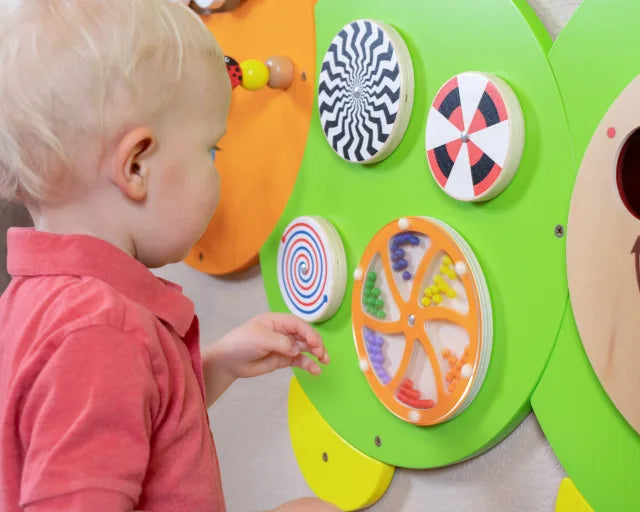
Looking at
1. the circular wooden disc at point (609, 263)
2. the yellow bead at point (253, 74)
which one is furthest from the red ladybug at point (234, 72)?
the circular wooden disc at point (609, 263)

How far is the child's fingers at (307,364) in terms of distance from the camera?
663 mm

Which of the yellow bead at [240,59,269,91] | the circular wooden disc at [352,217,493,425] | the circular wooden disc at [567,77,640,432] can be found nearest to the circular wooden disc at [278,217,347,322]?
the circular wooden disc at [352,217,493,425]

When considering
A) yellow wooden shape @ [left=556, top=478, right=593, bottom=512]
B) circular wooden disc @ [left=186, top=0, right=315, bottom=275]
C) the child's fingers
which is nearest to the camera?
yellow wooden shape @ [left=556, top=478, right=593, bottom=512]

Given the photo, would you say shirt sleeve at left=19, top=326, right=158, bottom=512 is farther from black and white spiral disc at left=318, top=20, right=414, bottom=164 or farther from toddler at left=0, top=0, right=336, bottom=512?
black and white spiral disc at left=318, top=20, right=414, bottom=164

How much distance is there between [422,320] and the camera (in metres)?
0.65

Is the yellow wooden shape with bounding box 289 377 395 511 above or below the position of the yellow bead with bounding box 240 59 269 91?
below

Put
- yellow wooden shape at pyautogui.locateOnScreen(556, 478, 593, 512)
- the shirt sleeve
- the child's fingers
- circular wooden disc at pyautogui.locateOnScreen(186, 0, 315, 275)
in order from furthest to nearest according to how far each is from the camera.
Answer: circular wooden disc at pyautogui.locateOnScreen(186, 0, 315, 275)
the child's fingers
yellow wooden shape at pyautogui.locateOnScreen(556, 478, 593, 512)
the shirt sleeve

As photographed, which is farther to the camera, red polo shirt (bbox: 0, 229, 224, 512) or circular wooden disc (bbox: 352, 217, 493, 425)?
circular wooden disc (bbox: 352, 217, 493, 425)

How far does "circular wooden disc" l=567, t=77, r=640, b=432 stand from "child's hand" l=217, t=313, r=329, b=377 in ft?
0.74

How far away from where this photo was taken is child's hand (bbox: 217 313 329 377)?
65 cm

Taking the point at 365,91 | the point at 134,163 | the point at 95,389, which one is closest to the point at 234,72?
the point at 365,91

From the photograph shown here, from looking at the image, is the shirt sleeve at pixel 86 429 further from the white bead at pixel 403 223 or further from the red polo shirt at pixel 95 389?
the white bead at pixel 403 223

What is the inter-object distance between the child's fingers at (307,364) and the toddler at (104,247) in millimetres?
138

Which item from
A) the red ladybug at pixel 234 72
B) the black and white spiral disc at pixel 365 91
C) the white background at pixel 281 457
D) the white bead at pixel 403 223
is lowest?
the white background at pixel 281 457
